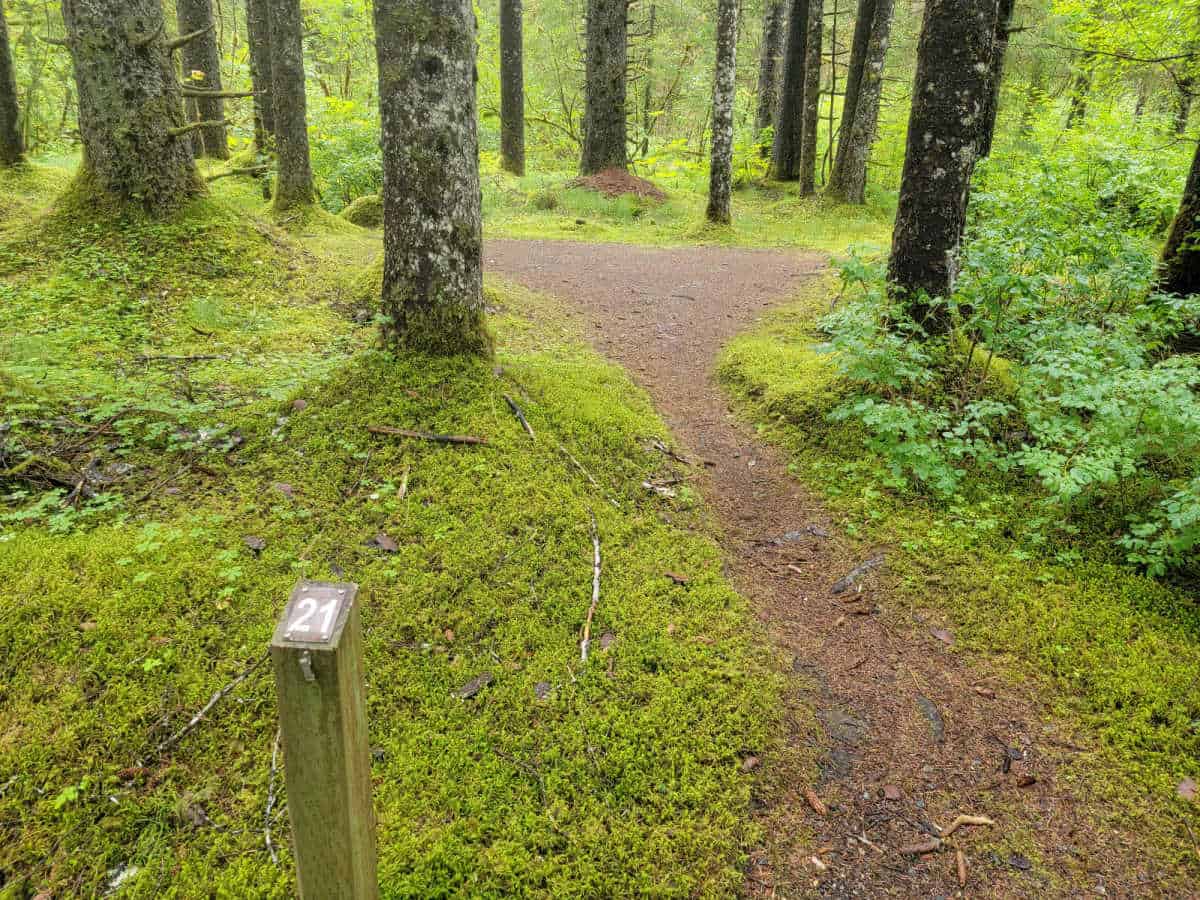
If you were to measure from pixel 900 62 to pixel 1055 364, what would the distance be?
20034 millimetres

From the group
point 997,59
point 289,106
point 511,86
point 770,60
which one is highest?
point 770,60

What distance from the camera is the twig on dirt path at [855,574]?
423cm

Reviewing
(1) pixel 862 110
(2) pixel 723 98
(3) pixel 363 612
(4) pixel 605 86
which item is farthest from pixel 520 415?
(4) pixel 605 86

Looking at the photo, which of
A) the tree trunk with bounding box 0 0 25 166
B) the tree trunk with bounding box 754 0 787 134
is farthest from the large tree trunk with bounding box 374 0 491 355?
the tree trunk with bounding box 754 0 787 134

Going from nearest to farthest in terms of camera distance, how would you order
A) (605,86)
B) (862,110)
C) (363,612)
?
(363,612) < (862,110) < (605,86)

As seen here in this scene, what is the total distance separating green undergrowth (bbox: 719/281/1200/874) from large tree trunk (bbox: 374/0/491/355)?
310cm

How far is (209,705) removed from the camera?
9.40 feet

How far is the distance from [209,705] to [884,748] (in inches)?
123

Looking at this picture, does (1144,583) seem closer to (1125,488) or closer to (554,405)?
(1125,488)

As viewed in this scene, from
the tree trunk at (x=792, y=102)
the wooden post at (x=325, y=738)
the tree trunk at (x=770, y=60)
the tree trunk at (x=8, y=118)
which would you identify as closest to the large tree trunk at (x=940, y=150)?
the wooden post at (x=325, y=738)

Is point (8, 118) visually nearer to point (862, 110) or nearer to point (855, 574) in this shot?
point (855, 574)

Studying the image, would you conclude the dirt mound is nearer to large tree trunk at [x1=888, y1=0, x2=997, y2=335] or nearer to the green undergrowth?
large tree trunk at [x1=888, y1=0, x2=997, y2=335]

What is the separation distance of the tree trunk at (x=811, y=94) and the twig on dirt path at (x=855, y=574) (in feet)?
47.1

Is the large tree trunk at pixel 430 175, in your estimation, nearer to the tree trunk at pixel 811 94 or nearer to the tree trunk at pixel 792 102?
the tree trunk at pixel 811 94
